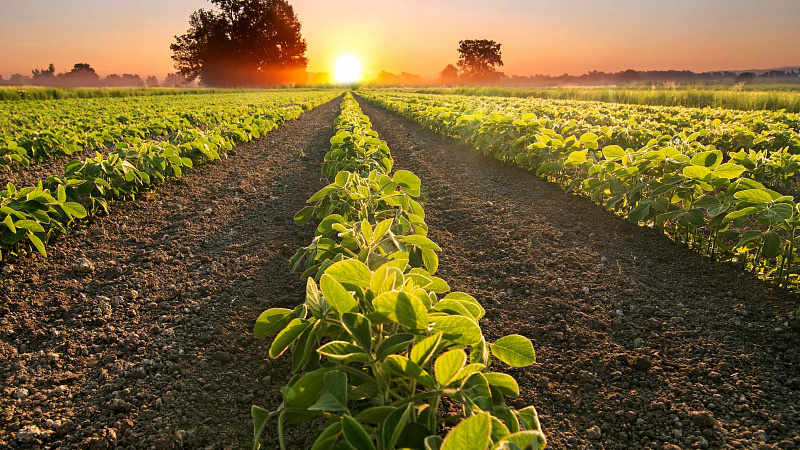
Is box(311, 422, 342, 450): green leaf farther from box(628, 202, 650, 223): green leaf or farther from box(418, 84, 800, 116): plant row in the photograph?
box(418, 84, 800, 116): plant row

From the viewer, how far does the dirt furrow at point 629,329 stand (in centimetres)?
172

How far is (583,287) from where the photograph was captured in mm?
2803

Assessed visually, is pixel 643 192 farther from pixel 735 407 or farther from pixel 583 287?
pixel 735 407

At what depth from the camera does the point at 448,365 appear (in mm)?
879

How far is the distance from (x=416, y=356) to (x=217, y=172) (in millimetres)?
6084

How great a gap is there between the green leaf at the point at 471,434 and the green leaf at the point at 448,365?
0.63 ft

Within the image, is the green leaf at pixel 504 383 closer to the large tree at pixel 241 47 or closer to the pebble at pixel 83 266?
the pebble at pixel 83 266

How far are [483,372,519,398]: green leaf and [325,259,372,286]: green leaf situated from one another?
15.2 inches

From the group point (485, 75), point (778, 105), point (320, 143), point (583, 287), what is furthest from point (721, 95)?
point (485, 75)

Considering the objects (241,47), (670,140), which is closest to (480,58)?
(241,47)

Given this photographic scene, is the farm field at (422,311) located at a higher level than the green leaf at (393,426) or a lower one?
lower

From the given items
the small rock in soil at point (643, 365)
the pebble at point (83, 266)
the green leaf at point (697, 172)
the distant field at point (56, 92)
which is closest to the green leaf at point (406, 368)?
the small rock in soil at point (643, 365)

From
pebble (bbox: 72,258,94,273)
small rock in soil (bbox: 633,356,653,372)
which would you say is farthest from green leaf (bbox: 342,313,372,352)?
pebble (bbox: 72,258,94,273)

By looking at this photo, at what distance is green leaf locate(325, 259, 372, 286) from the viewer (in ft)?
3.51
